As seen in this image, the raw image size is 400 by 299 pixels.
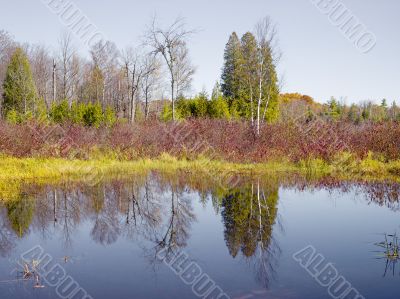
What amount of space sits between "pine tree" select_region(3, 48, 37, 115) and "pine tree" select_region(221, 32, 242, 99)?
18.1 m

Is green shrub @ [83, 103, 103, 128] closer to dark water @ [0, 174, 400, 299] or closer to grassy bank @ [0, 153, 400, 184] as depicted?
grassy bank @ [0, 153, 400, 184]

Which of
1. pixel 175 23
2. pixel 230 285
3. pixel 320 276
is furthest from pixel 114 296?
pixel 175 23

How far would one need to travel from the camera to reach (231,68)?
4056 centimetres

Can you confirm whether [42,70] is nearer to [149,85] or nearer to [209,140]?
[149,85]

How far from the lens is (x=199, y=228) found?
8.42 meters

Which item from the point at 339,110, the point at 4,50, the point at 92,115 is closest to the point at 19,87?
the point at 92,115

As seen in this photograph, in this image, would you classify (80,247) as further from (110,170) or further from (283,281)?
(110,170)

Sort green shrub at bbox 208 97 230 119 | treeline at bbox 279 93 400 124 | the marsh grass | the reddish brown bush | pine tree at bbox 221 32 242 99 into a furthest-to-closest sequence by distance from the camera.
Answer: treeline at bbox 279 93 400 124
pine tree at bbox 221 32 242 99
green shrub at bbox 208 97 230 119
the reddish brown bush
the marsh grass

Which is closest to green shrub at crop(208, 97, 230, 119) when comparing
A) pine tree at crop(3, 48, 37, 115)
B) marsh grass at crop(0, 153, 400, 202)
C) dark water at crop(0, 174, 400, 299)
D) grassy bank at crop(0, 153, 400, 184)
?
pine tree at crop(3, 48, 37, 115)

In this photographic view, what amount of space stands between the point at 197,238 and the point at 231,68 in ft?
113

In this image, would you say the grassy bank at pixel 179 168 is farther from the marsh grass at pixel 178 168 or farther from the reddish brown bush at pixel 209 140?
the reddish brown bush at pixel 209 140

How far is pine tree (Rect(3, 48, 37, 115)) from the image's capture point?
31.8 meters

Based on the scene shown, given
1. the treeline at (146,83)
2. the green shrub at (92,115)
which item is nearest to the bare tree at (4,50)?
the treeline at (146,83)

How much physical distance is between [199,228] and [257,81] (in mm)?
14152
